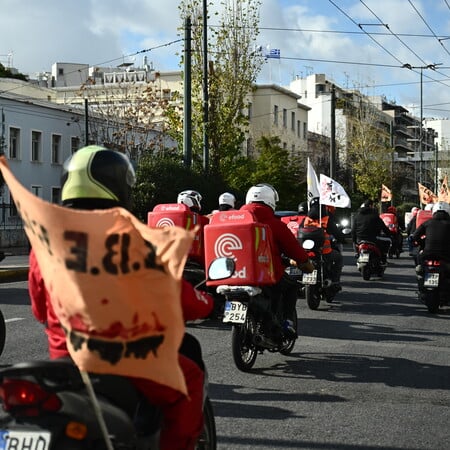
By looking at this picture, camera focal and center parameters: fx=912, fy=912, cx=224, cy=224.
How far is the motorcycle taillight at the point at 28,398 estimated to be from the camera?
3.05m

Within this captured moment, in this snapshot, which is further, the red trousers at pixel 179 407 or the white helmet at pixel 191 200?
the white helmet at pixel 191 200

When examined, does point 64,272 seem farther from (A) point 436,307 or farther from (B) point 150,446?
(A) point 436,307

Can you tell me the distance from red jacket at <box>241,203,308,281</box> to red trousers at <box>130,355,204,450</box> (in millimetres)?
5073

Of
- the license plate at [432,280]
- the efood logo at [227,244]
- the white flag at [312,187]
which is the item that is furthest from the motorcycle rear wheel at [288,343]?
the white flag at [312,187]

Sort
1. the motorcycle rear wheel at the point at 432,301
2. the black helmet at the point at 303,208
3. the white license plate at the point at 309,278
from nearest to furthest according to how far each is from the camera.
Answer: the motorcycle rear wheel at the point at 432,301 → the white license plate at the point at 309,278 → the black helmet at the point at 303,208

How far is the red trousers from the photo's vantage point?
3.25 meters

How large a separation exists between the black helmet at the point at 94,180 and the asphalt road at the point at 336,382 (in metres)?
2.64

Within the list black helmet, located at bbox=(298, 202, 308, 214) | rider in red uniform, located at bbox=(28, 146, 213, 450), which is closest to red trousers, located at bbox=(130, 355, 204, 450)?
rider in red uniform, located at bbox=(28, 146, 213, 450)

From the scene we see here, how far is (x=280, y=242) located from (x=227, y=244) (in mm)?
512

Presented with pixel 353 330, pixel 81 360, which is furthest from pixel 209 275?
pixel 353 330

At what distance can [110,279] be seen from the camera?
284 cm

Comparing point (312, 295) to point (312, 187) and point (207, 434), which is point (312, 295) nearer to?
point (312, 187)

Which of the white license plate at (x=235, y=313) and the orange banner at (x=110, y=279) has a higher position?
the orange banner at (x=110, y=279)

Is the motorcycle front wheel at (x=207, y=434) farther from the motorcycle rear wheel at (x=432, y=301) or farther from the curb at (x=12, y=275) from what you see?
the curb at (x=12, y=275)
